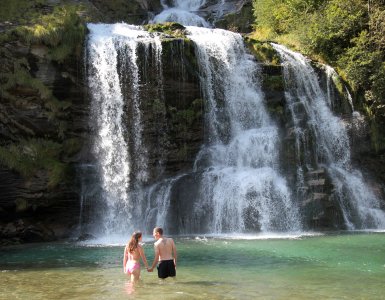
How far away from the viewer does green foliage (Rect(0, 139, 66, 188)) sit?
2097cm

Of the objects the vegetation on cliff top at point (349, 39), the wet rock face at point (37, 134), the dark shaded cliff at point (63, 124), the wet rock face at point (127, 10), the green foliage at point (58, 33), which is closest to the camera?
the wet rock face at point (37, 134)

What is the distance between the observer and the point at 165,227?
21.3m

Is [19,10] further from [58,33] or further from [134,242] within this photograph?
[134,242]

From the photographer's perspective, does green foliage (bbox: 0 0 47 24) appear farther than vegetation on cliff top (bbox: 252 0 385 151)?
No

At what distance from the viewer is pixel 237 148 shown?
959 inches

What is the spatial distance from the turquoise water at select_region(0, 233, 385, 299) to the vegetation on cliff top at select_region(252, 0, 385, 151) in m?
11.5

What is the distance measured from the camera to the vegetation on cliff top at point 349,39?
26516 mm

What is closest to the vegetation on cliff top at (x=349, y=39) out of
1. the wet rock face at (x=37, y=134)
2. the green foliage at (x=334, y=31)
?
the green foliage at (x=334, y=31)

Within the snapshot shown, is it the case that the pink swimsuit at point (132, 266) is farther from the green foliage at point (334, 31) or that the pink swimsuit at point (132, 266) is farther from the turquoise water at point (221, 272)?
the green foliage at point (334, 31)

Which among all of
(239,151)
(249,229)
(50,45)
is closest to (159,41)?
(50,45)

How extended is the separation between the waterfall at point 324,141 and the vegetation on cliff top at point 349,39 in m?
1.88

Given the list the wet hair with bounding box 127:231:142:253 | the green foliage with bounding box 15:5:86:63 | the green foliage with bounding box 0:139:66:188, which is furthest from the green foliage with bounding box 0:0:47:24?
the wet hair with bounding box 127:231:142:253

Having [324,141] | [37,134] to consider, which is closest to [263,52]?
[324,141]

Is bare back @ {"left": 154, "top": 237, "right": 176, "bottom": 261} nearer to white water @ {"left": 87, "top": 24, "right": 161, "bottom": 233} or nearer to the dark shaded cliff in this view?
the dark shaded cliff
